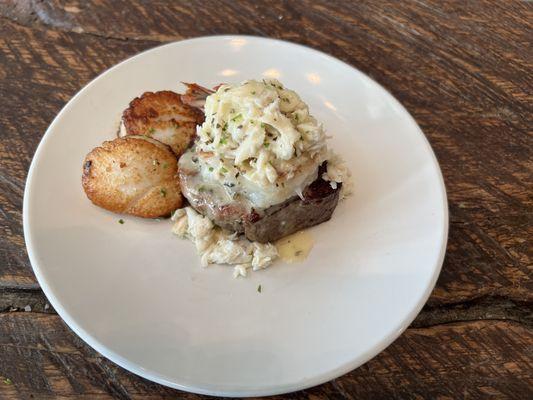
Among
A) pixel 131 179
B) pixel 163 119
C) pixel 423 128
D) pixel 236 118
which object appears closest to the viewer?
pixel 236 118

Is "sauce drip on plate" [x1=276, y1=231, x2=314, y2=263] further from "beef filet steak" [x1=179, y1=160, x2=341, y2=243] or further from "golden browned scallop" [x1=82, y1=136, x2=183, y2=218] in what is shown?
"golden browned scallop" [x1=82, y1=136, x2=183, y2=218]

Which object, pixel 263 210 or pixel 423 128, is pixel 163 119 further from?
pixel 423 128

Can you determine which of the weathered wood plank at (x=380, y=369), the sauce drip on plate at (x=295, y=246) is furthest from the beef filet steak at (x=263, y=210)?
the weathered wood plank at (x=380, y=369)

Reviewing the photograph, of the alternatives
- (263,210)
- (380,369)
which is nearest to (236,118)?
(263,210)

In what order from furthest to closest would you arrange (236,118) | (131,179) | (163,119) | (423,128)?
(423,128) → (163,119) → (131,179) → (236,118)

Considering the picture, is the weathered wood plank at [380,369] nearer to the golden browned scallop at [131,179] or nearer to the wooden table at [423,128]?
the wooden table at [423,128]

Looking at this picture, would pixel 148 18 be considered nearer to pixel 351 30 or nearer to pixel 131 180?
pixel 351 30
